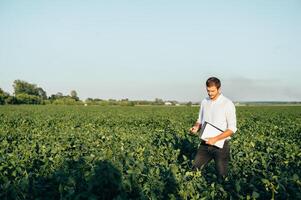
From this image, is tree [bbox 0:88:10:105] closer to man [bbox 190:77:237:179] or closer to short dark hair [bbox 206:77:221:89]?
man [bbox 190:77:237:179]

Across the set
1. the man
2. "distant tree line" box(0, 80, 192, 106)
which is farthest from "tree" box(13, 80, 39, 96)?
the man

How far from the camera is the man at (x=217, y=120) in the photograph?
5.11m

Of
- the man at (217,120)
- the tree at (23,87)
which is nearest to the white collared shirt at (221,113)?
the man at (217,120)

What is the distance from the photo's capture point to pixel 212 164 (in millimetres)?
6875

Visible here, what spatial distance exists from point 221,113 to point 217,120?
130 mm

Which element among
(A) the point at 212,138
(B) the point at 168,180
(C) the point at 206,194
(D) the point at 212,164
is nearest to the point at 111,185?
(B) the point at 168,180

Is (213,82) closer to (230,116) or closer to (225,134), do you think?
(230,116)

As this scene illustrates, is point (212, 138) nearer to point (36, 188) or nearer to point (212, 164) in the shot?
point (212, 164)

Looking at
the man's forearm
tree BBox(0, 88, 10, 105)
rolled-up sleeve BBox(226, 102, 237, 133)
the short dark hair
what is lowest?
the man's forearm

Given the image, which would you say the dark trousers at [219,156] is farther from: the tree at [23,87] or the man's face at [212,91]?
the tree at [23,87]

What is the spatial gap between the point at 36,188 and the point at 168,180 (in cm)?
159

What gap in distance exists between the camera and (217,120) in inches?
208

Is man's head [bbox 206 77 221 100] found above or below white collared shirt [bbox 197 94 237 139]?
above

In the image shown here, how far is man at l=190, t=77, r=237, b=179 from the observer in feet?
16.8
